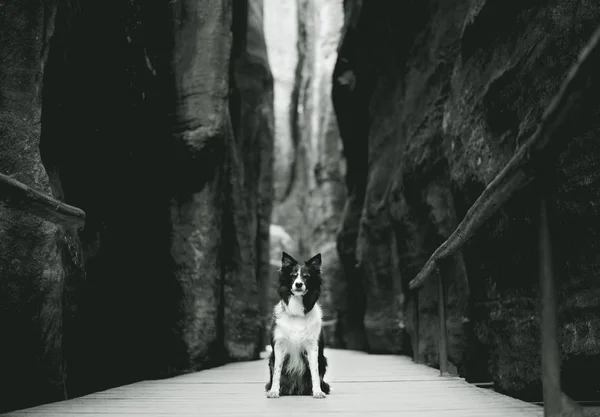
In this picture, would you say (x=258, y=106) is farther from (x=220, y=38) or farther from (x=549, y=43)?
(x=549, y=43)

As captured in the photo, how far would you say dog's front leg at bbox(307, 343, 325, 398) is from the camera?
4.23 meters

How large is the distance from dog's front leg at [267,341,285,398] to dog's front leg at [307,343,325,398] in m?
0.22

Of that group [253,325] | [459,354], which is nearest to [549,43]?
[459,354]

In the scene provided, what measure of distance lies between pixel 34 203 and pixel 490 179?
10.9ft

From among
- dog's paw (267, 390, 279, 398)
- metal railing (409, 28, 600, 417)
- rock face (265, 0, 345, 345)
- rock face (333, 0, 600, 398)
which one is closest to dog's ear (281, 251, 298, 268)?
dog's paw (267, 390, 279, 398)

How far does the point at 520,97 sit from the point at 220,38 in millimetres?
6347

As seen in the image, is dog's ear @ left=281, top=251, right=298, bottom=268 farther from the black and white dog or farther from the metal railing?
the metal railing

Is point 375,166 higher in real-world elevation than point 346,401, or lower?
higher

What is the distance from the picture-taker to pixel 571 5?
11.4 ft

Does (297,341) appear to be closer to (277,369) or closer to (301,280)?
(277,369)

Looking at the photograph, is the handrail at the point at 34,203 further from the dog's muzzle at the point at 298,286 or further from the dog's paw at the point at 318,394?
the dog's paw at the point at 318,394

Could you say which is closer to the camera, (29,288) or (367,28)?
(29,288)

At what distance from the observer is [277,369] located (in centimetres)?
440

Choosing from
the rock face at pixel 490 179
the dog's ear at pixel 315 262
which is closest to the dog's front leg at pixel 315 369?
the dog's ear at pixel 315 262
